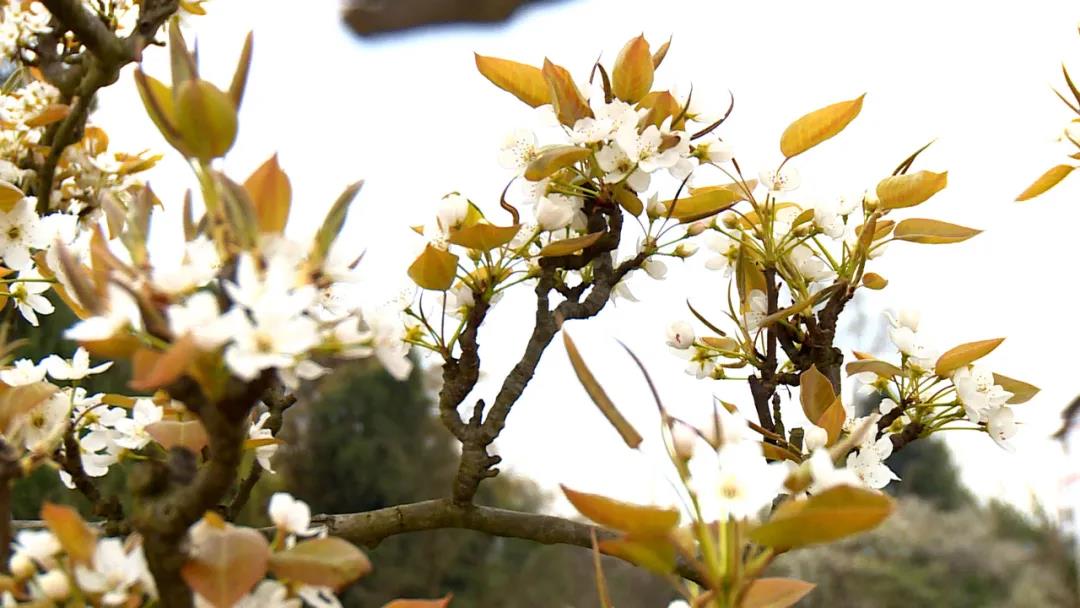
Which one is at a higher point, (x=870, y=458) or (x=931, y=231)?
(x=931, y=231)

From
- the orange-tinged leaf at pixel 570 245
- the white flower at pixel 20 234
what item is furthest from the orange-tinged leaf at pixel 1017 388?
the white flower at pixel 20 234

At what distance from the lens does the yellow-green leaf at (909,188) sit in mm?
861

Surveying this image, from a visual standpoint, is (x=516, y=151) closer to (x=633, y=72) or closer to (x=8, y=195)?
(x=633, y=72)

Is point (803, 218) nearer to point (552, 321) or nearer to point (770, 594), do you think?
point (552, 321)

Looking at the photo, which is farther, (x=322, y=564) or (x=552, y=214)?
(x=552, y=214)

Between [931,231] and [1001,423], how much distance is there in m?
0.18

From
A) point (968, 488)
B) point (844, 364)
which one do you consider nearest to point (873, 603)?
point (968, 488)

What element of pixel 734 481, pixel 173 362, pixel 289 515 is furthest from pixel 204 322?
pixel 734 481

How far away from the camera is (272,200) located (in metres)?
0.47

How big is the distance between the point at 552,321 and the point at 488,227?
0.35 feet

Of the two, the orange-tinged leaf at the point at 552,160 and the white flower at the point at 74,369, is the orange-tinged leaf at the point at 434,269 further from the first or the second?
the white flower at the point at 74,369

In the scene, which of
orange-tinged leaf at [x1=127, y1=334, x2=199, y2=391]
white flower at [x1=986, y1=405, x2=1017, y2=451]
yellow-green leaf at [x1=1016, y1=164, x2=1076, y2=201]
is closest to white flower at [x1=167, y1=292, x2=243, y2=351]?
orange-tinged leaf at [x1=127, y1=334, x2=199, y2=391]

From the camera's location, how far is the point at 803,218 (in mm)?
879

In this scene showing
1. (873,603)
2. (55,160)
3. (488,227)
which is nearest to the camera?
(488,227)
